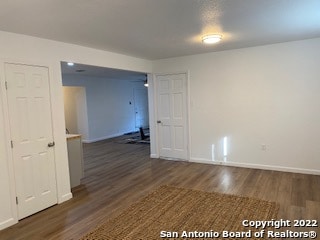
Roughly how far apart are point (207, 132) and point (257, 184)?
173cm

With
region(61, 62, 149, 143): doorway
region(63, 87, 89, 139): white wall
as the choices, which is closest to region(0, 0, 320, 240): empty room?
region(61, 62, 149, 143): doorway

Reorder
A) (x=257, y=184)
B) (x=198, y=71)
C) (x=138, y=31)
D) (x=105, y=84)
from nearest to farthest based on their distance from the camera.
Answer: (x=138, y=31)
(x=257, y=184)
(x=198, y=71)
(x=105, y=84)

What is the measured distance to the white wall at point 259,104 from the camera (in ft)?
14.6

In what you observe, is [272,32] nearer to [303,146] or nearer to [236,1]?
[236,1]

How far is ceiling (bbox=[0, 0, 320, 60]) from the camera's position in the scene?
2.39 meters

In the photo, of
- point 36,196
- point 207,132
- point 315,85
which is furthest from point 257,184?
point 36,196

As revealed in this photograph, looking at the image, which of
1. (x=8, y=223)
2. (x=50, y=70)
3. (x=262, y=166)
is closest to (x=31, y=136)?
(x=50, y=70)

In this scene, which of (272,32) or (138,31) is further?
(272,32)

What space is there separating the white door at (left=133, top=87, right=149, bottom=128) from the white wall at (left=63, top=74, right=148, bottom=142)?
0.80 ft

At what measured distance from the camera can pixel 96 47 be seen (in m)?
4.16

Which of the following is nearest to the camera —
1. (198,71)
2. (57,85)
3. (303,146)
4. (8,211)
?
(8,211)

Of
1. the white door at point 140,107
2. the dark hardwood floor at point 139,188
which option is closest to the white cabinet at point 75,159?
the dark hardwood floor at point 139,188

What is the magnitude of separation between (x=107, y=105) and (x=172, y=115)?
4659 millimetres

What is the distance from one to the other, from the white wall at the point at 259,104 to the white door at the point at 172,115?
0.72 ft
